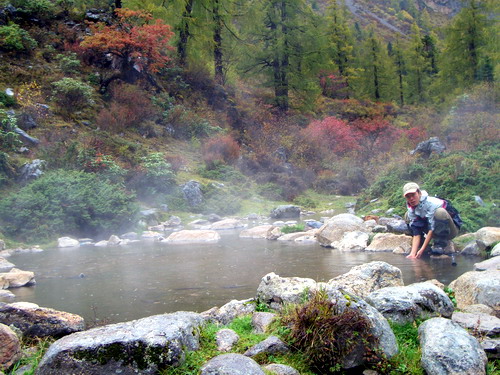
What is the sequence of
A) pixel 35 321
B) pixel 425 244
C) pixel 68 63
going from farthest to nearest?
pixel 68 63 < pixel 425 244 < pixel 35 321

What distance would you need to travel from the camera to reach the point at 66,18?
23.9 meters

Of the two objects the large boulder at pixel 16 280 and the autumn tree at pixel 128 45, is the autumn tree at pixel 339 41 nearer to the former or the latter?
the autumn tree at pixel 128 45

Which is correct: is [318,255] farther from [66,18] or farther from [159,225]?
[66,18]

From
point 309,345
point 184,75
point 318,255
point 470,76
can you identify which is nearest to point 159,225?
point 318,255

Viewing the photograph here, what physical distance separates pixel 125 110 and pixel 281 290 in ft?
56.6

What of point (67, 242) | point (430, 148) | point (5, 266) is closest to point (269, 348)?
point (5, 266)

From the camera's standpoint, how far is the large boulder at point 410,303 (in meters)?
3.75

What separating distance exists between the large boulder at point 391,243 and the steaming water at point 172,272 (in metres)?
0.40

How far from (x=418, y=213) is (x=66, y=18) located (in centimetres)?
2379

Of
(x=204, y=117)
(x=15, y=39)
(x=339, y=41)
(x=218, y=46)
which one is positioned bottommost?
(x=204, y=117)

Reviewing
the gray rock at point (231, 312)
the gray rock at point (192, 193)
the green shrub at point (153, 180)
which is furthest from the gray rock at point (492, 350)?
the green shrub at point (153, 180)

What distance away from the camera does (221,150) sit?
66.9ft

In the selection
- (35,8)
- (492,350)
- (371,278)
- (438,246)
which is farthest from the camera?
(35,8)

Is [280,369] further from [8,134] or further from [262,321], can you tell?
[8,134]
